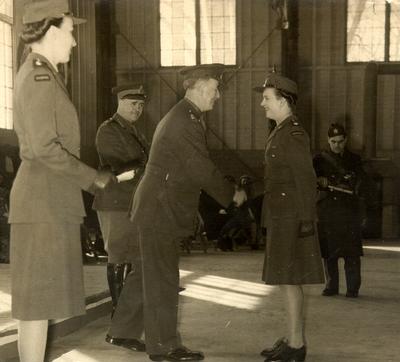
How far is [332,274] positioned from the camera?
6.08 m

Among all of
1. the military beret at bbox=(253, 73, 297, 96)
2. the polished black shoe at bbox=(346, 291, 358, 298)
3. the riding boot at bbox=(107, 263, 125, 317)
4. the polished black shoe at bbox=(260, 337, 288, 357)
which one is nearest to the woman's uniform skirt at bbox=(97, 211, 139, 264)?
the riding boot at bbox=(107, 263, 125, 317)

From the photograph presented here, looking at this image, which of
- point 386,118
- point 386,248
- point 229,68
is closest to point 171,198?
point 386,248

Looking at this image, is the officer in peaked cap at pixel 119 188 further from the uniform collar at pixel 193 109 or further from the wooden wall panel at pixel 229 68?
the wooden wall panel at pixel 229 68

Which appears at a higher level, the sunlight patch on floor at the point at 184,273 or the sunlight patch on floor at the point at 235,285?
the sunlight patch on floor at the point at 235,285

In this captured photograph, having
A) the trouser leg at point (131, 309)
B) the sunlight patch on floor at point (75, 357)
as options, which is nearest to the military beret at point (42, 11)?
the trouser leg at point (131, 309)

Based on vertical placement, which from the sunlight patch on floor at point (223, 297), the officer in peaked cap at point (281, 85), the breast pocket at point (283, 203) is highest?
the officer in peaked cap at point (281, 85)

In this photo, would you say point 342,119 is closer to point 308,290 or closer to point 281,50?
point 281,50

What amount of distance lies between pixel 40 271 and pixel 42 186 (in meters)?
0.34

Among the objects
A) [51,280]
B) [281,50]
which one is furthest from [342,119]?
[51,280]

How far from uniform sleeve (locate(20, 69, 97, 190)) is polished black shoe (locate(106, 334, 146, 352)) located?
172 cm

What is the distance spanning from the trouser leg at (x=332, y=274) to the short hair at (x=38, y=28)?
4060 millimetres

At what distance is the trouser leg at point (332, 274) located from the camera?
6004 millimetres

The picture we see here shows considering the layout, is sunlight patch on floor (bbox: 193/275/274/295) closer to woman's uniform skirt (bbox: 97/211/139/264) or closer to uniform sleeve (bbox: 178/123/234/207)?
woman's uniform skirt (bbox: 97/211/139/264)

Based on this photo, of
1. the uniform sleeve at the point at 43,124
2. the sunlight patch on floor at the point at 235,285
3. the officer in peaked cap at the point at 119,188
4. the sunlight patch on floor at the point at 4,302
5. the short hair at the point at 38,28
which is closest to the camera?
the uniform sleeve at the point at 43,124
